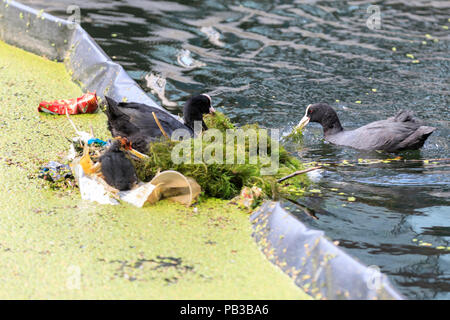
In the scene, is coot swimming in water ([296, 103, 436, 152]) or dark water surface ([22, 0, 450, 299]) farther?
coot swimming in water ([296, 103, 436, 152])

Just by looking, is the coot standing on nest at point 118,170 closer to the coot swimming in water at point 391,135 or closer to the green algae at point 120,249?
the green algae at point 120,249

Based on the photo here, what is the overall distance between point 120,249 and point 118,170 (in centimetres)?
79

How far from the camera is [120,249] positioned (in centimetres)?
319

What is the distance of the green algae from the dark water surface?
2.45ft

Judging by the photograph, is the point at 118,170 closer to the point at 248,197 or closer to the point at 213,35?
the point at 248,197

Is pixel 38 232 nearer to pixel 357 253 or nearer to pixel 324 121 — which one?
pixel 357 253

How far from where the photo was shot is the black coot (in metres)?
3.84

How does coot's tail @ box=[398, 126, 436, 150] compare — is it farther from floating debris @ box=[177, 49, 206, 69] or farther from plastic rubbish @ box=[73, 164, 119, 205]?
plastic rubbish @ box=[73, 164, 119, 205]

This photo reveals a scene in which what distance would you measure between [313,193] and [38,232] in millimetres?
1978

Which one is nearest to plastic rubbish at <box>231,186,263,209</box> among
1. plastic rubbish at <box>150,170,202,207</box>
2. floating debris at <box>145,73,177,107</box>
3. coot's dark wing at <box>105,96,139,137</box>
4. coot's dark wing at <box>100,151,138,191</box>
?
plastic rubbish at <box>150,170,202,207</box>

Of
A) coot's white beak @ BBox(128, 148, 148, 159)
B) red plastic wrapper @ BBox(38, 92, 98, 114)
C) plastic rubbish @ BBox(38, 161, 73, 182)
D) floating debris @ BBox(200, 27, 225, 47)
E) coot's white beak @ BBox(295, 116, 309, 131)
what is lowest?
coot's white beak @ BBox(295, 116, 309, 131)

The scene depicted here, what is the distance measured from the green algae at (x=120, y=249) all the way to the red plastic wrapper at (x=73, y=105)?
1.09 metres

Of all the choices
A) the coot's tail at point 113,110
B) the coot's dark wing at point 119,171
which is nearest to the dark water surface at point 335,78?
the coot's dark wing at point 119,171

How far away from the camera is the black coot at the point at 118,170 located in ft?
12.6
